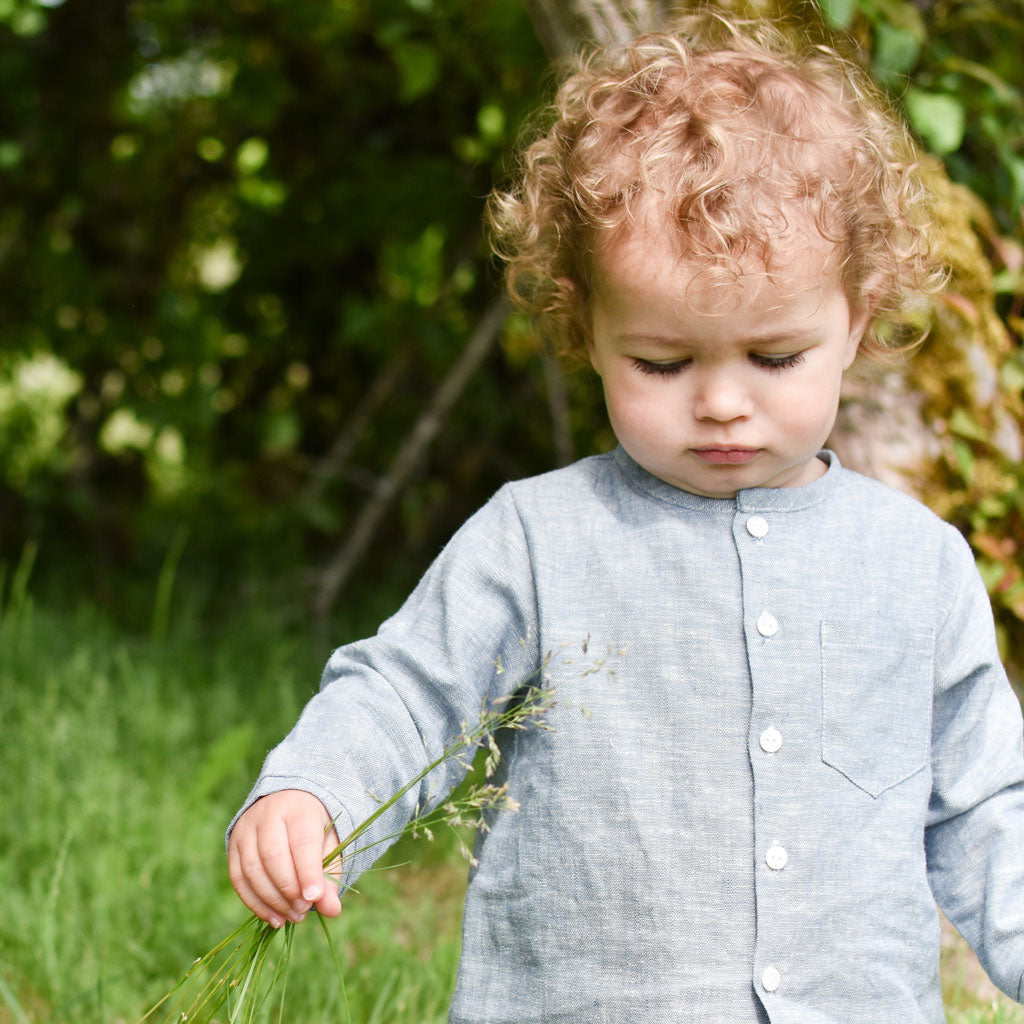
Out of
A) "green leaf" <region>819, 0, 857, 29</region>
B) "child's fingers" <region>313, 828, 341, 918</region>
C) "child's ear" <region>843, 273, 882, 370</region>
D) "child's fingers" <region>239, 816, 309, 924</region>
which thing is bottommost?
"child's fingers" <region>313, 828, 341, 918</region>

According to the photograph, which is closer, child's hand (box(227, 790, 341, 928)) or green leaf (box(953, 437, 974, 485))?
child's hand (box(227, 790, 341, 928))

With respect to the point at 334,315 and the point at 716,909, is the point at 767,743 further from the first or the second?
the point at 334,315

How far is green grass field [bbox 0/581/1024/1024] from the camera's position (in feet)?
6.26

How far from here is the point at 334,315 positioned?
13.8ft

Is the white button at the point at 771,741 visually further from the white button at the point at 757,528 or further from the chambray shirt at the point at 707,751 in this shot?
the white button at the point at 757,528

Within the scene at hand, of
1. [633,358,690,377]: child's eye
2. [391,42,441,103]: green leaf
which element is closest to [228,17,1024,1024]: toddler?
[633,358,690,377]: child's eye

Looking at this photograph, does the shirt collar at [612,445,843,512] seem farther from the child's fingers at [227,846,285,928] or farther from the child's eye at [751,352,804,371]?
the child's fingers at [227,846,285,928]

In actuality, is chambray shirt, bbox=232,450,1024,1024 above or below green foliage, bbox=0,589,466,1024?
above

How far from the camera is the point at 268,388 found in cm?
437

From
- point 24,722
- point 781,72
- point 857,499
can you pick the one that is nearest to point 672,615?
point 857,499

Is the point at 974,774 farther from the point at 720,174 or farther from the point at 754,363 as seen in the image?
the point at 720,174

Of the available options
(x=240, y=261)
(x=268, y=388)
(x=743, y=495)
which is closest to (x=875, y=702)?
(x=743, y=495)

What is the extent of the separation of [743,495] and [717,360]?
0.62 feet

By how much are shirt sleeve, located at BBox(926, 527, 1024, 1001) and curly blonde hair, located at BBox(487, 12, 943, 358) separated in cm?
44
